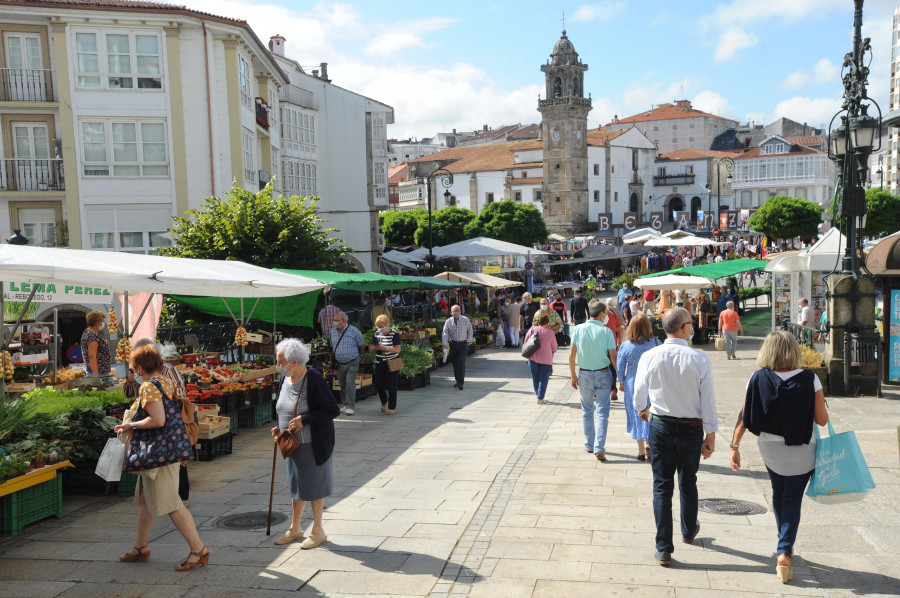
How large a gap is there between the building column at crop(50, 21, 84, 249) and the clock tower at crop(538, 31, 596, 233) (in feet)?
225

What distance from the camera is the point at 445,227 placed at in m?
65.0

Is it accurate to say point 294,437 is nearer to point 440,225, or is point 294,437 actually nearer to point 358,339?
point 358,339

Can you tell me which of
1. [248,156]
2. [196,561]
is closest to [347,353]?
[196,561]

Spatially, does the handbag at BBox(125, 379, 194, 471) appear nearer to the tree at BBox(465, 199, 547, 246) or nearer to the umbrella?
the umbrella

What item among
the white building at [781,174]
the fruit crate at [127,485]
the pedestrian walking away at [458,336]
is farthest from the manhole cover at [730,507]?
the white building at [781,174]

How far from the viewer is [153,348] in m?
6.12

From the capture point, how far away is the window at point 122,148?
24047mm

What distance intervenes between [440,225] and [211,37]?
4094 centimetres

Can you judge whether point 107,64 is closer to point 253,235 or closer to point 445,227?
point 253,235

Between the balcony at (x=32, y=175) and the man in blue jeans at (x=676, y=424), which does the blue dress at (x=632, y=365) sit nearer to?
the man in blue jeans at (x=676, y=424)

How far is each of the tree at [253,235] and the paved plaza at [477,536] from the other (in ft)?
30.8

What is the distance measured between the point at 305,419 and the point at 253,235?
1365 cm

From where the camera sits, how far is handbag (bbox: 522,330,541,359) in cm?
1241

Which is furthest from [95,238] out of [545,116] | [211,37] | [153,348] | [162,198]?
[545,116]
